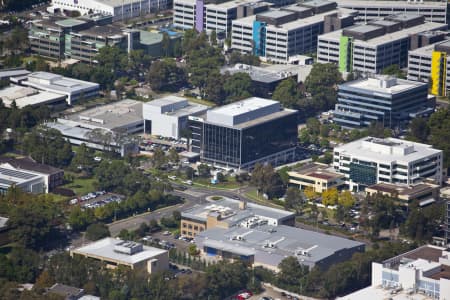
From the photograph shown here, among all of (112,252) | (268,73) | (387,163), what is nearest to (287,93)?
(268,73)

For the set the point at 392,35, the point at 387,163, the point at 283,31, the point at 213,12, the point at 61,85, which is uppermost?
the point at 392,35

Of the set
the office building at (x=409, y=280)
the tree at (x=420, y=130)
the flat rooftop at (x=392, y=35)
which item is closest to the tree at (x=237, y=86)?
the flat rooftop at (x=392, y=35)

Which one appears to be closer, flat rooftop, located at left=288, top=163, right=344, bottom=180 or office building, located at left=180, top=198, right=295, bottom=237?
office building, located at left=180, top=198, right=295, bottom=237

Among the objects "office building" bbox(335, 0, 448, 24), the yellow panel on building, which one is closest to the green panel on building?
the yellow panel on building

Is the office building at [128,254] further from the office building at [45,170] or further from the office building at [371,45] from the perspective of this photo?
the office building at [371,45]

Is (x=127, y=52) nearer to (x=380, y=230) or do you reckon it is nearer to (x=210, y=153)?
(x=210, y=153)

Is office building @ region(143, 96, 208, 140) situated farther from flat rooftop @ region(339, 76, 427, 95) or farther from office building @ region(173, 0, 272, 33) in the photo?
office building @ region(173, 0, 272, 33)

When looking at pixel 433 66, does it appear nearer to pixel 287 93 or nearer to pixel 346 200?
pixel 287 93
